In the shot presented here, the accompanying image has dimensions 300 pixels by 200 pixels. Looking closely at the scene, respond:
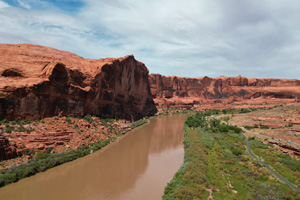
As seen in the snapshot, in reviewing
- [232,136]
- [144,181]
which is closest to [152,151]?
[144,181]

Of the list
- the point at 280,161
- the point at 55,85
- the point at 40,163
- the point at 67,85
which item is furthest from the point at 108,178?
the point at 67,85

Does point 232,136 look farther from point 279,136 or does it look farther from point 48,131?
point 48,131

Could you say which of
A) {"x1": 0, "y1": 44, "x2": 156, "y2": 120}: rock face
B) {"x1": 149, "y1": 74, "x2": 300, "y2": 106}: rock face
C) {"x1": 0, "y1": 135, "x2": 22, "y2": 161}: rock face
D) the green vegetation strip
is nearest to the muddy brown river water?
the green vegetation strip

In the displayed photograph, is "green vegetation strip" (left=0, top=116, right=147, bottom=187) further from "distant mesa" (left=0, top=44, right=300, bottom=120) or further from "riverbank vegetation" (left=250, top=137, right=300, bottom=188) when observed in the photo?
"riverbank vegetation" (left=250, top=137, right=300, bottom=188)

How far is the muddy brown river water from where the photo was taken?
17.3 m

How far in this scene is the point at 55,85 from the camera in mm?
31578

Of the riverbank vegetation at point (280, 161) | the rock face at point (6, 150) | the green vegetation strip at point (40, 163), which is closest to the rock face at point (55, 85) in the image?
the rock face at point (6, 150)

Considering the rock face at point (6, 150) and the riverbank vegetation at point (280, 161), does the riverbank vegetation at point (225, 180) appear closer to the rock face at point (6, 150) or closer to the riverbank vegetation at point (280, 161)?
the riverbank vegetation at point (280, 161)

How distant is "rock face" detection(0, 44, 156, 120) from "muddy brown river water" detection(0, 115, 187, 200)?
10.5m

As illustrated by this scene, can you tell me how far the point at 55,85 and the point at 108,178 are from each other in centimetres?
1924

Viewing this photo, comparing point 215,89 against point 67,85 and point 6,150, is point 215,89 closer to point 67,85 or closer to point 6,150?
point 67,85

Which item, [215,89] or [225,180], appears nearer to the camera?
[225,180]

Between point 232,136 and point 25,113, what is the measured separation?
35232mm

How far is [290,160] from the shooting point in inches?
A: 835
